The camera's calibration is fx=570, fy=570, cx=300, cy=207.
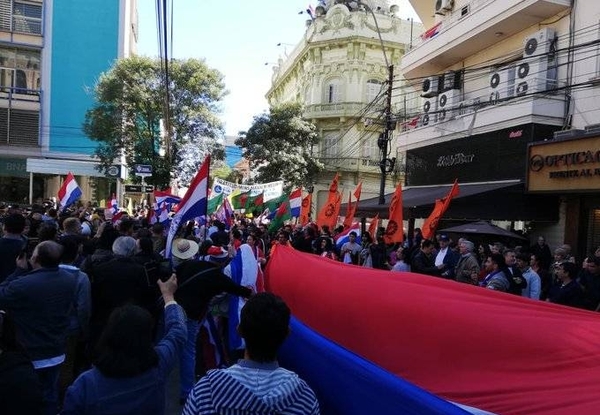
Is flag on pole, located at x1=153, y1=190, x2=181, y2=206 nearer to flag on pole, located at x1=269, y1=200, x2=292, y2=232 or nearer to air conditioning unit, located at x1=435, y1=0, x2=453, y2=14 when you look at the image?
flag on pole, located at x1=269, y1=200, x2=292, y2=232

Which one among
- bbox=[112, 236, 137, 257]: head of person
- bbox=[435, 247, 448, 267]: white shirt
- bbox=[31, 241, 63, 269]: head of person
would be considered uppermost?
bbox=[31, 241, 63, 269]: head of person

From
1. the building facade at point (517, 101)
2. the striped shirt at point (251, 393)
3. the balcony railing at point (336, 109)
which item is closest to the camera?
the striped shirt at point (251, 393)

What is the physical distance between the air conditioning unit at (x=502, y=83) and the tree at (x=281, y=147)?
18047 mm

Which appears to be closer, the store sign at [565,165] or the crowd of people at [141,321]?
the crowd of people at [141,321]

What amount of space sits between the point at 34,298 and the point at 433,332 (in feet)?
8.89

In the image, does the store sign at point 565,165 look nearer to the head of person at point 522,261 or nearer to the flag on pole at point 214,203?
the head of person at point 522,261

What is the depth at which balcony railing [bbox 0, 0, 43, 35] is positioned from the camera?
30953mm

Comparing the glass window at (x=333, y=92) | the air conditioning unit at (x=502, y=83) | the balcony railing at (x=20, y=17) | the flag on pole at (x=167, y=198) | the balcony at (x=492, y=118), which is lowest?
the flag on pole at (x=167, y=198)

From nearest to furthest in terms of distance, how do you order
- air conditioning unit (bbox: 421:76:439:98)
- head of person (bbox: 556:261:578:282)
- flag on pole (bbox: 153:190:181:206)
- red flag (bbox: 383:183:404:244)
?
head of person (bbox: 556:261:578:282)
red flag (bbox: 383:183:404:244)
flag on pole (bbox: 153:190:181:206)
air conditioning unit (bbox: 421:76:439:98)

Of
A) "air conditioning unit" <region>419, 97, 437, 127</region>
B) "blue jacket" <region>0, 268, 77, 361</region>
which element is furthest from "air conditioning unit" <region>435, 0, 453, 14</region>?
"blue jacket" <region>0, 268, 77, 361</region>

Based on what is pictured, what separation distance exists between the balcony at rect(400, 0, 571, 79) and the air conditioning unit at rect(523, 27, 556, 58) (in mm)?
583

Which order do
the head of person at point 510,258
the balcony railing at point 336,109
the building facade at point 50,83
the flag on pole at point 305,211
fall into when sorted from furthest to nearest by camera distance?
1. the balcony railing at point 336,109
2. the building facade at point 50,83
3. the flag on pole at point 305,211
4. the head of person at point 510,258

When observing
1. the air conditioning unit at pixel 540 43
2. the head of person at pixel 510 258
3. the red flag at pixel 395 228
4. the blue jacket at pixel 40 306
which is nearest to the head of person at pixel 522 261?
the head of person at pixel 510 258

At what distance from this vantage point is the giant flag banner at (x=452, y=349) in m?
2.80
